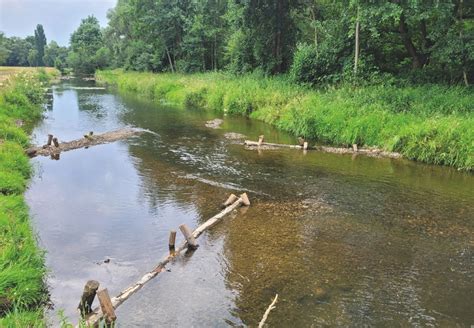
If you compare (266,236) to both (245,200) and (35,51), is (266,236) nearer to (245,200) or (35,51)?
(245,200)

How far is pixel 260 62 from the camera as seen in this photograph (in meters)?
39.3

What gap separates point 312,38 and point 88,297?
35086 mm

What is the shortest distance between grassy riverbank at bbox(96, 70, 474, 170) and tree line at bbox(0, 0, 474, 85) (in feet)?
8.13

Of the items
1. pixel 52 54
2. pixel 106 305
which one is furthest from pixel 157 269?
pixel 52 54

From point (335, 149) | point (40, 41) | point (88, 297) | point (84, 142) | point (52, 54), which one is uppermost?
point (40, 41)

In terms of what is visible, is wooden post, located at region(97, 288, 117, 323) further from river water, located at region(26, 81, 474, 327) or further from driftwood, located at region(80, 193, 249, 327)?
river water, located at region(26, 81, 474, 327)

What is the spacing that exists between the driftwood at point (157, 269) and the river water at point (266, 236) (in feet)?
0.69

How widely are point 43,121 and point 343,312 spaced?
81.7ft

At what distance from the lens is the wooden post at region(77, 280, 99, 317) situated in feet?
21.9

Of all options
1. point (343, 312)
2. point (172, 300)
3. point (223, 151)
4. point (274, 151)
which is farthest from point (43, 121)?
point (343, 312)

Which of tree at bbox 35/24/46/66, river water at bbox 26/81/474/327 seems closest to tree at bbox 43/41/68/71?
tree at bbox 35/24/46/66

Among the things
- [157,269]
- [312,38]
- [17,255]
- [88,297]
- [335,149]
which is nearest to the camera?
[88,297]

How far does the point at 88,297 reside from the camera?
22.4ft

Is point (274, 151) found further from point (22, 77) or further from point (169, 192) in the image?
point (22, 77)
